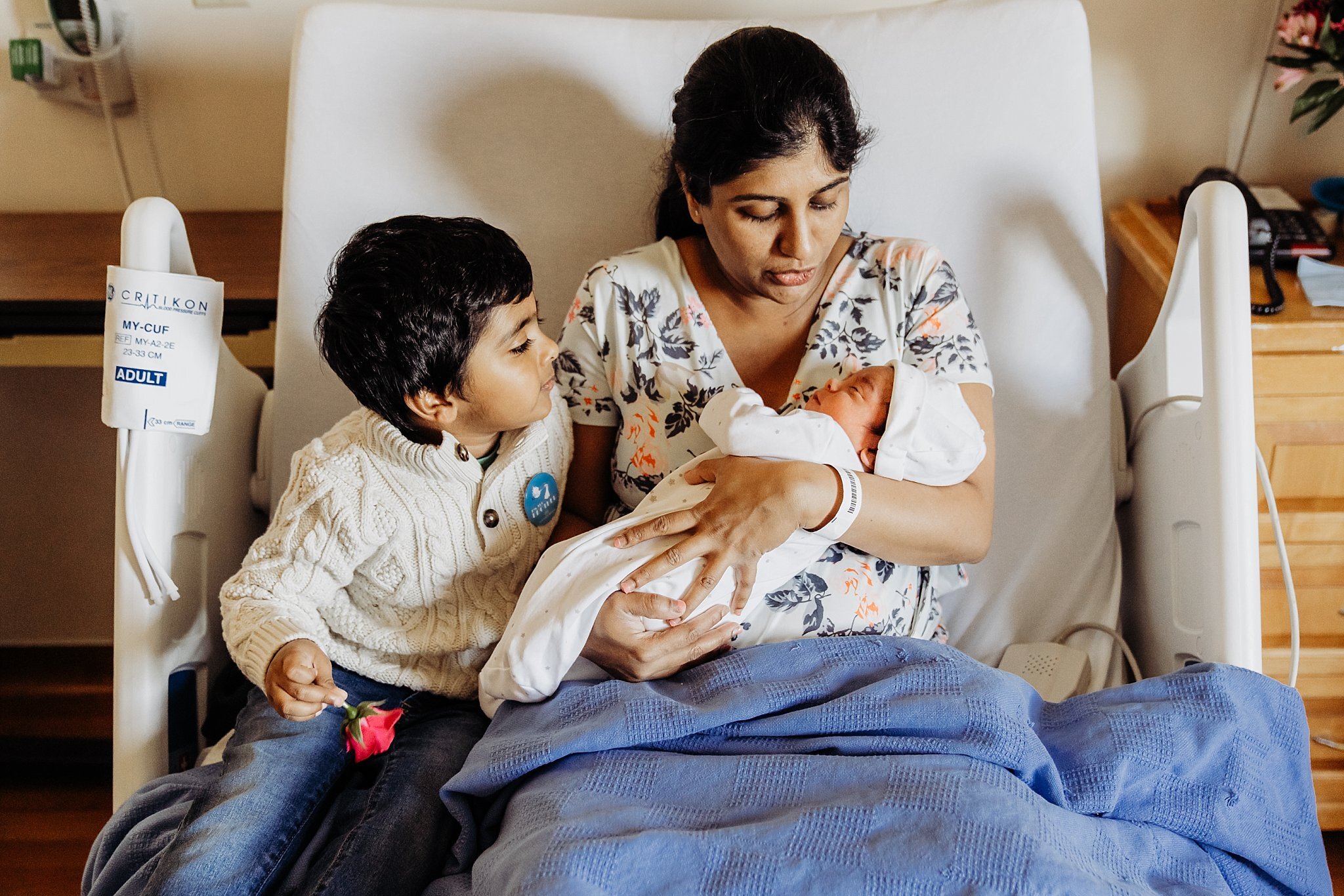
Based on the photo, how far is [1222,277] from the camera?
1.20 metres

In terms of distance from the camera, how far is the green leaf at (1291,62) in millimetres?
1612

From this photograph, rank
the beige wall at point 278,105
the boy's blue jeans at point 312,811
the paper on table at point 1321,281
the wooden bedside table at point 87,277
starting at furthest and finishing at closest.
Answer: the beige wall at point 278,105
the wooden bedside table at point 87,277
the paper on table at point 1321,281
the boy's blue jeans at point 312,811

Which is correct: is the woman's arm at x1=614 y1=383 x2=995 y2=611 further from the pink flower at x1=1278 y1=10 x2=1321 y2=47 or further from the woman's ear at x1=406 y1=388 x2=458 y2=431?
the pink flower at x1=1278 y1=10 x2=1321 y2=47

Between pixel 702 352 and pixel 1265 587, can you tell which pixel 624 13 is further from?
pixel 1265 587

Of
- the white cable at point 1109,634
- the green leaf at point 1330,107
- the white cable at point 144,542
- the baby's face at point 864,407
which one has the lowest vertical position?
the white cable at point 1109,634

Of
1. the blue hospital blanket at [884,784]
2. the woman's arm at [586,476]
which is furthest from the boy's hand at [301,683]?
the woman's arm at [586,476]

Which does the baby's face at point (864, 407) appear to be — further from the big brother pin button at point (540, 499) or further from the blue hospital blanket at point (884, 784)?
the big brother pin button at point (540, 499)

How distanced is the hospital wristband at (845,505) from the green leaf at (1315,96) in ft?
3.37

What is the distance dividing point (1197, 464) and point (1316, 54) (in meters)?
0.75

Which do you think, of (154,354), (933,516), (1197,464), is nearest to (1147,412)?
(1197,464)

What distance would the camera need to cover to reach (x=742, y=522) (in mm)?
1167

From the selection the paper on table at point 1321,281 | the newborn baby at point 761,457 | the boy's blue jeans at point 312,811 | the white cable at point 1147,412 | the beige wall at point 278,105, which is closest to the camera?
the boy's blue jeans at point 312,811

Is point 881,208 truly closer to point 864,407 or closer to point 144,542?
point 864,407

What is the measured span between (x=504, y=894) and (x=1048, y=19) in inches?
53.6
